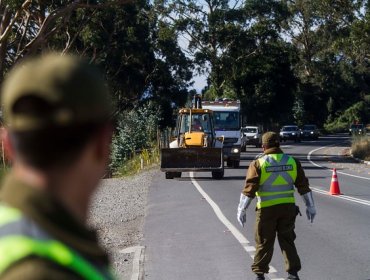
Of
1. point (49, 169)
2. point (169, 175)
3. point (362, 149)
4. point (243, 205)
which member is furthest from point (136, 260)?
point (362, 149)

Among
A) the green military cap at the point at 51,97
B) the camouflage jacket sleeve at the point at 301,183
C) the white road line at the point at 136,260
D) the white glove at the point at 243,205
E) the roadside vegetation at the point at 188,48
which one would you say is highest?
the roadside vegetation at the point at 188,48

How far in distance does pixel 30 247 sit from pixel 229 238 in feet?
34.3

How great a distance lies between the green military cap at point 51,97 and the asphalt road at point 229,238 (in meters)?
7.34

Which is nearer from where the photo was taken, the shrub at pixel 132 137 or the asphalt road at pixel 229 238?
the asphalt road at pixel 229 238

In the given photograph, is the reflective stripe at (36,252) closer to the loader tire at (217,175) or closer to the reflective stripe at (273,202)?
the reflective stripe at (273,202)

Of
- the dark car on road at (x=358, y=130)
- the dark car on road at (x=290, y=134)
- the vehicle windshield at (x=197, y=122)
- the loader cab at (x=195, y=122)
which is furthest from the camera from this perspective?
the dark car on road at (x=290, y=134)

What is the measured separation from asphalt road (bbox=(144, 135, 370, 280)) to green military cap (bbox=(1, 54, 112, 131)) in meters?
7.34

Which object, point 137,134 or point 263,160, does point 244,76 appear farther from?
point 263,160

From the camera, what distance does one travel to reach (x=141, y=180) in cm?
2617

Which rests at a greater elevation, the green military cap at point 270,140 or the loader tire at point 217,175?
the green military cap at point 270,140

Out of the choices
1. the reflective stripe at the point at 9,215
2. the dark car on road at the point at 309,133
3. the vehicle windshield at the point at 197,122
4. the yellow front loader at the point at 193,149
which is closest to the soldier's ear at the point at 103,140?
the reflective stripe at the point at 9,215

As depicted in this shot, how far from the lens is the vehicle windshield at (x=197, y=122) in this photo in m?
27.3

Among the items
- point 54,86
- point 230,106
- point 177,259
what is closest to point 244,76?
point 230,106

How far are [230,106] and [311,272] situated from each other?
26210 mm
